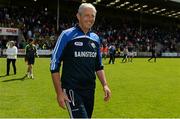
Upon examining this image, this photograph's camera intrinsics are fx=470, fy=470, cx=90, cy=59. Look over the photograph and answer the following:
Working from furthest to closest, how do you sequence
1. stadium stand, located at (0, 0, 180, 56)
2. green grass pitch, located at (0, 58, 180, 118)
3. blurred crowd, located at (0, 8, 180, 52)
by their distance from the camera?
stadium stand, located at (0, 0, 180, 56) → blurred crowd, located at (0, 8, 180, 52) → green grass pitch, located at (0, 58, 180, 118)

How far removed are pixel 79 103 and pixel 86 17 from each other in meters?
1.11

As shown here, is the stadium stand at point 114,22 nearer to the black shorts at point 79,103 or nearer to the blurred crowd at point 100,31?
the blurred crowd at point 100,31

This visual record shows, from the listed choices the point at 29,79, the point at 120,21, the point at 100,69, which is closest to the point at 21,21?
the point at 120,21

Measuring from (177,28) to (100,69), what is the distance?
252 ft

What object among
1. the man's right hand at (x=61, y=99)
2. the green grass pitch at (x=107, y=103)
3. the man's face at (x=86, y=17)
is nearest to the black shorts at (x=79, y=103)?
the man's right hand at (x=61, y=99)

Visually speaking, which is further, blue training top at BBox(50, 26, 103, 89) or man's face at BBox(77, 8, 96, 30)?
blue training top at BBox(50, 26, 103, 89)

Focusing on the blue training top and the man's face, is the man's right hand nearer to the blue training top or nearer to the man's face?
the blue training top

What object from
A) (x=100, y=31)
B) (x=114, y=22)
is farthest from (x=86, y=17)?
(x=114, y=22)

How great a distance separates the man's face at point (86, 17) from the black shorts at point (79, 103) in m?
0.87

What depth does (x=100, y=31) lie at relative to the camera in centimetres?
6147

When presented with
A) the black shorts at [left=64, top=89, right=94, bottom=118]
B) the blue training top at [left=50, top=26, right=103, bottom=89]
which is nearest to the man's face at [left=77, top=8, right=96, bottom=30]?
the blue training top at [left=50, top=26, right=103, bottom=89]

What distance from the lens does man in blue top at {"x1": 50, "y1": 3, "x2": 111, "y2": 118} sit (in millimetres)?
6020

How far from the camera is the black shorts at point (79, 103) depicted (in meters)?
6.02

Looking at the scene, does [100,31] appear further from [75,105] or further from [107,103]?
[75,105]
